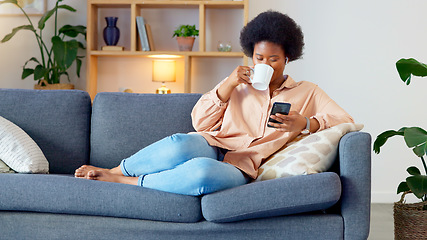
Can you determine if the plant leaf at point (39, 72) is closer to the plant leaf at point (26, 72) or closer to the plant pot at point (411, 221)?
the plant leaf at point (26, 72)

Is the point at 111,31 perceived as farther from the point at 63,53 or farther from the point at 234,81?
the point at 234,81

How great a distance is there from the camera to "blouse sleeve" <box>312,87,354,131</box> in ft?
7.43

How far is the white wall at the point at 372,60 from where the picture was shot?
4.05m

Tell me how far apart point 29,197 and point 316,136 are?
1109 millimetres

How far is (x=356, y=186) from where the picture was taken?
2.04m

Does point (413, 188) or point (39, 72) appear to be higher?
point (39, 72)

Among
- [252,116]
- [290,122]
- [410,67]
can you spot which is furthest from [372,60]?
[290,122]

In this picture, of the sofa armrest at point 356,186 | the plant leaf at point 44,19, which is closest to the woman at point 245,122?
the sofa armrest at point 356,186

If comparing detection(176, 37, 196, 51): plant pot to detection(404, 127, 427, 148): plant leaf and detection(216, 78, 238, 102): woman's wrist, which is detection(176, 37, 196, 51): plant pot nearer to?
detection(216, 78, 238, 102): woman's wrist

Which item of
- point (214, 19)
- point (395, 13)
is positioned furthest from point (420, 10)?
point (214, 19)

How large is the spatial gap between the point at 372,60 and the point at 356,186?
2231 mm

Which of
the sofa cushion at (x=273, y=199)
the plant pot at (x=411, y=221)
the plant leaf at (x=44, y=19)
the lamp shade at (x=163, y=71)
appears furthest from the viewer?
the lamp shade at (x=163, y=71)

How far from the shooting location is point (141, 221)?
79.4 inches

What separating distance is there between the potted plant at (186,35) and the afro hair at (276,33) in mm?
1550
